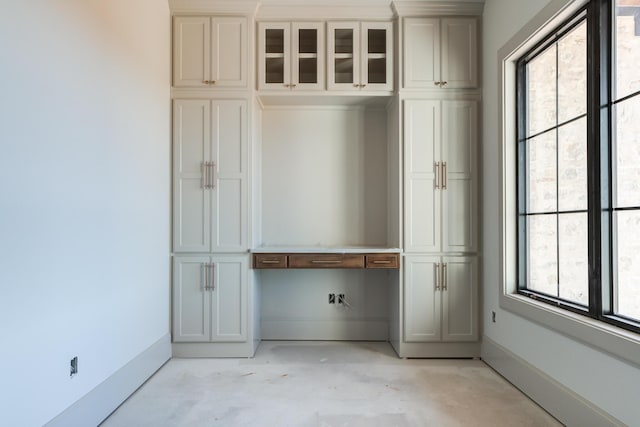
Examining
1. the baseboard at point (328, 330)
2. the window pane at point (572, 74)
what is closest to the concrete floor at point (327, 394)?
the baseboard at point (328, 330)

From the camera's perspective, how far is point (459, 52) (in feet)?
10.1

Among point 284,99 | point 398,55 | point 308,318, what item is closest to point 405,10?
point 398,55

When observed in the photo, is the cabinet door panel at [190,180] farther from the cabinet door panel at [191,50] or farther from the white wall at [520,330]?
the white wall at [520,330]

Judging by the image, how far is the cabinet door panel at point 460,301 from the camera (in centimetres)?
305

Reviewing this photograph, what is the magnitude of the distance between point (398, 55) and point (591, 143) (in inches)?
66.6

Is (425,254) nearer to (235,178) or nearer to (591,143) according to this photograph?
(591,143)

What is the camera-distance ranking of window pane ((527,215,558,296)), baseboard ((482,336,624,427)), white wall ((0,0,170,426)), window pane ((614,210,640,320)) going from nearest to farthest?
white wall ((0,0,170,426)) < window pane ((614,210,640,320)) < baseboard ((482,336,624,427)) < window pane ((527,215,558,296))

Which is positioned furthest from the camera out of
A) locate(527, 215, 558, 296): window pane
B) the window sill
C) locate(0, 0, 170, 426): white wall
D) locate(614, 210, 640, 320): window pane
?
locate(527, 215, 558, 296): window pane

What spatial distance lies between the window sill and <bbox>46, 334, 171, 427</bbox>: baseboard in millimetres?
2623

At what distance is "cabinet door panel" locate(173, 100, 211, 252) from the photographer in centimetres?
306

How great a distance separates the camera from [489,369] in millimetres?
2840

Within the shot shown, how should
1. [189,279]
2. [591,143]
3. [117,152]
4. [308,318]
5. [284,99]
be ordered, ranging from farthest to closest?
[308,318]
[284,99]
[189,279]
[117,152]
[591,143]

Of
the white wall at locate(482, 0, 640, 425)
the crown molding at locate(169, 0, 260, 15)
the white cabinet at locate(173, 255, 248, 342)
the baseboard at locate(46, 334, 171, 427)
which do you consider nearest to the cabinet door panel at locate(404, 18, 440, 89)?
the white wall at locate(482, 0, 640, 425)

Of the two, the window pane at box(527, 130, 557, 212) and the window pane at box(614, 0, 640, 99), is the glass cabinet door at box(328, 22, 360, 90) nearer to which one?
the window pane at box(527, 130, 557, 212)
